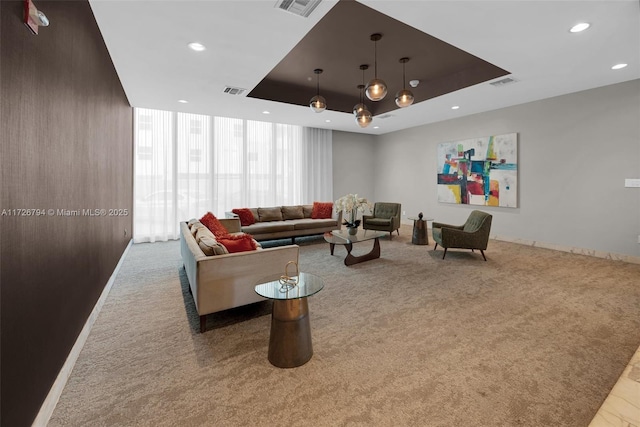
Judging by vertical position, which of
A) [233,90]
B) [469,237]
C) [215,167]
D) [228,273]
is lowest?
[228,273]

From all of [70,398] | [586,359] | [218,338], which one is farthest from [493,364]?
[70,398]

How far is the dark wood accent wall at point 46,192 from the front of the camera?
1.31m

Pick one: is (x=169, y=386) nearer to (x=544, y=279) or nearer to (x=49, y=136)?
(x=49, y=136)

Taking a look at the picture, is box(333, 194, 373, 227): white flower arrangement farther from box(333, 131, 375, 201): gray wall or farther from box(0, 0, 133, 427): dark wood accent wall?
box(333, 131, 375, 201): gray wall

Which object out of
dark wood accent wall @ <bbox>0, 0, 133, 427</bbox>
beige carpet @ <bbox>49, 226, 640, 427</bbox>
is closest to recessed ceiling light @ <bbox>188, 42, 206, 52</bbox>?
dark wood accent wall @ <bbox>0, 0, 133, 427</bbox>

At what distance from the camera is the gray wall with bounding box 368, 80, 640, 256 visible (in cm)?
460

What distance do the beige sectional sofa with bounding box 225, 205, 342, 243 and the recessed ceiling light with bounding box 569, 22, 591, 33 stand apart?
4507 millimetres

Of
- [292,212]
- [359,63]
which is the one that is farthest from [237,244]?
[292,212]

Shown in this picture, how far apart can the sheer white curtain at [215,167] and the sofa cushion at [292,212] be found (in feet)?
3.79

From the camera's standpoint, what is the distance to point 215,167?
687 centimetres

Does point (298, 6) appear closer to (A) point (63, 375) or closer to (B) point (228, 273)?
(B) point (228, 273)

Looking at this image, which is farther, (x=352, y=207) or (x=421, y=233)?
(x=421, y=233)

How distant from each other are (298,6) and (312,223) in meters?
4.17

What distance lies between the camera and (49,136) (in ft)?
5.77
